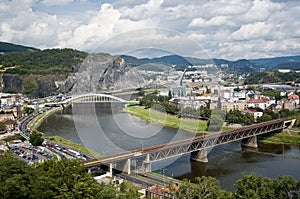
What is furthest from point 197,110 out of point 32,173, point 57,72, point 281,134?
point 57,72

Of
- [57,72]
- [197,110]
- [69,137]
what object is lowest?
[69,137]

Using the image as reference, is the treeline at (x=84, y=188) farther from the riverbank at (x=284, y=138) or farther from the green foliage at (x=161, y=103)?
the green foliage at (x=161, y=103)

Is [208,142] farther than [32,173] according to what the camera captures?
Yes

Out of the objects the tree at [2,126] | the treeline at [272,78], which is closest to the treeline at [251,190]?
the tree at [2,126]

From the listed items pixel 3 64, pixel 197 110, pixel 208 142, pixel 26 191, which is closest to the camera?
pixel 26 191

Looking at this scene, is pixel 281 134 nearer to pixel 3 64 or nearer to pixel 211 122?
pixel 211 122

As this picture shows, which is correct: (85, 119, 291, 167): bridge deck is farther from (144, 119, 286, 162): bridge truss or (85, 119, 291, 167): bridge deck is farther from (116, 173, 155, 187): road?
(116, 173, 155, 187): road

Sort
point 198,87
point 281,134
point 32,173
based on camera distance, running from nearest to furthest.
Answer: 1. point 32,173
2. point 281,134
3. point 198,87
